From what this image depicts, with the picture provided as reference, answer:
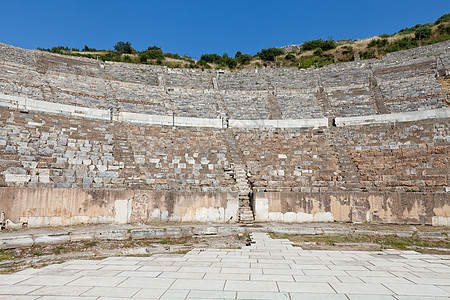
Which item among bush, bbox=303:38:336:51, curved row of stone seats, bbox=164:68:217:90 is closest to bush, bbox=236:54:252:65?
bush, bbox=303:38:336:51

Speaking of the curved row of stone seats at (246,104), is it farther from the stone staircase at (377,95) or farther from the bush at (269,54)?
the bush at (269,54)

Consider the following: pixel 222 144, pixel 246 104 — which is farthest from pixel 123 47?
pixel 222 144

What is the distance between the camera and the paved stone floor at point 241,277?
3.62m

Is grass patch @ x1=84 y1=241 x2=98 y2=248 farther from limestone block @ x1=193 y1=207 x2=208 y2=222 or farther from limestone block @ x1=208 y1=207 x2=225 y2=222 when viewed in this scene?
limestone block @ x1=208 y1=207 x2=225 y2=222

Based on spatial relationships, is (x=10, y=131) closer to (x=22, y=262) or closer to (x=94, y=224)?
(x=94, y=224)

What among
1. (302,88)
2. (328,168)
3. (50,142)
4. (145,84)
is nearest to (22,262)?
(50,142)

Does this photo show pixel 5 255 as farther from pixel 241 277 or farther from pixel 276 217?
pixel 276 217

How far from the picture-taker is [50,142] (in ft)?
41.2

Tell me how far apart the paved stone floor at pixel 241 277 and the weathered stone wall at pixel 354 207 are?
15.1ft

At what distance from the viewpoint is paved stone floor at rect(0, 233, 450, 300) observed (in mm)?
3615

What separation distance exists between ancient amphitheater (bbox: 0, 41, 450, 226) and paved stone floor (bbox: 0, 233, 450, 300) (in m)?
4.81

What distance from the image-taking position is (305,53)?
3462 centimetres

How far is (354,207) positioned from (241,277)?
819 centimetres

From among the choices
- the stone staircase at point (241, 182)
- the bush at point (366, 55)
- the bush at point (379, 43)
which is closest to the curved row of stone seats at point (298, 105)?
the stone staircase at point (241, 182)
